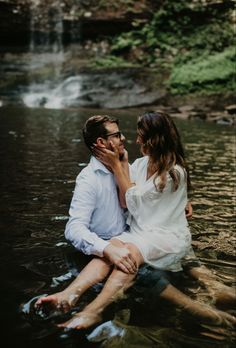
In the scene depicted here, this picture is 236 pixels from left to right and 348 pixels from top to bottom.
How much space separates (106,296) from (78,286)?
9.8 inches

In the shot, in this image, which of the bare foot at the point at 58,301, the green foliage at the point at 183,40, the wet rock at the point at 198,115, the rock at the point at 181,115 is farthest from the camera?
the green foliage at the point at 183,40

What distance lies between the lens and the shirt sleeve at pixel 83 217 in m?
3.87

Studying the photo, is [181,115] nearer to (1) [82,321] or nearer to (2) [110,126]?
(2) [110,126]

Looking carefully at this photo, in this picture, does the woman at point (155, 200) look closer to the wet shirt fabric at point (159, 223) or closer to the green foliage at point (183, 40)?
the wet shirt fabric at point (159, 223)

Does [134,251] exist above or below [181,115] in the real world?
above

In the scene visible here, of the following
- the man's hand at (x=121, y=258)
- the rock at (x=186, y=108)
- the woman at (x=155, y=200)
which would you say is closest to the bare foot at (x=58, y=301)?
the woman at (x=155, y=200)

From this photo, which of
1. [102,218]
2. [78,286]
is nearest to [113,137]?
[102,218]

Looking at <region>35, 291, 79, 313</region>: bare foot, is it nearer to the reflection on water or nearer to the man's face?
the reflection on water

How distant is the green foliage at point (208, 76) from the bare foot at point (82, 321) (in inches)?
961

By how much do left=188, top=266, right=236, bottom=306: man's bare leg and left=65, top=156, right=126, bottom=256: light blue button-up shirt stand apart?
76 cm

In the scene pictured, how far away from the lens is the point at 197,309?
344cm

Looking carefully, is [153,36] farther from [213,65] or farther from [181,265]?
[181,265]

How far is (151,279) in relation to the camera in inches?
154

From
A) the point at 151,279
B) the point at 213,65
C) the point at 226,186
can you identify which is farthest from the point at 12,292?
the point at 213,65
